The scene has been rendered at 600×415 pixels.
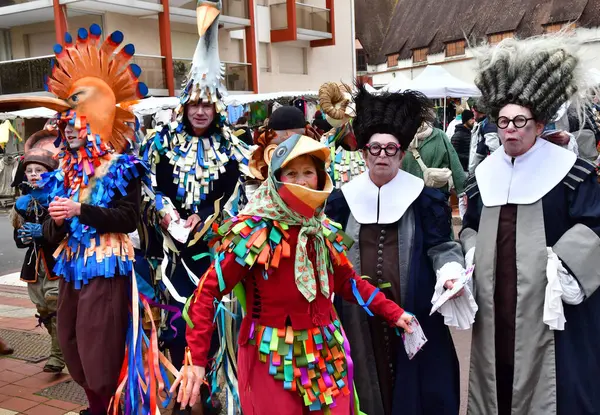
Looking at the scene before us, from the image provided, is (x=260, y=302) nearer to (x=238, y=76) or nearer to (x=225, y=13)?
(x=238, y=76)

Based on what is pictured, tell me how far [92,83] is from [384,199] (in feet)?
6.02

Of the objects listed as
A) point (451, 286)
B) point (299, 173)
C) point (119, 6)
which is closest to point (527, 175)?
point (451, 286)

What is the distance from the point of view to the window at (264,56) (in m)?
23.0

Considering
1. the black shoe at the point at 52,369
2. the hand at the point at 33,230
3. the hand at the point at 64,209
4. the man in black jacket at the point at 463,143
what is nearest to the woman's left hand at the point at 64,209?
the hand at the point at 64,209

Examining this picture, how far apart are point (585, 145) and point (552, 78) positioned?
3335mm

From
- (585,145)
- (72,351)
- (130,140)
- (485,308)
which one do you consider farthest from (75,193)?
(585,145)

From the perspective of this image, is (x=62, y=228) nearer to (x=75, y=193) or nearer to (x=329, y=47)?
(x=75, y=193)

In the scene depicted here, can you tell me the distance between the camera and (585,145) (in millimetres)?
5762

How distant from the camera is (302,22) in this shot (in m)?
24.1

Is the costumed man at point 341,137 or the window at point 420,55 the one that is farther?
the window at point 420,55

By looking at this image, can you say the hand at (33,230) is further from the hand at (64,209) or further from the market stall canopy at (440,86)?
the market stall canopy at (440,86)

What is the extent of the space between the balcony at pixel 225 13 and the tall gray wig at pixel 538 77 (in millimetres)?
16866

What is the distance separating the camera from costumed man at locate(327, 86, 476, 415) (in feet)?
9.46

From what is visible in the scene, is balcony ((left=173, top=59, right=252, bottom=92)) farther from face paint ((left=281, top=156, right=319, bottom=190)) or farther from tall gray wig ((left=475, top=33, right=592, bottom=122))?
face paint ((left=281, top=156, right=319, bottom=190))
